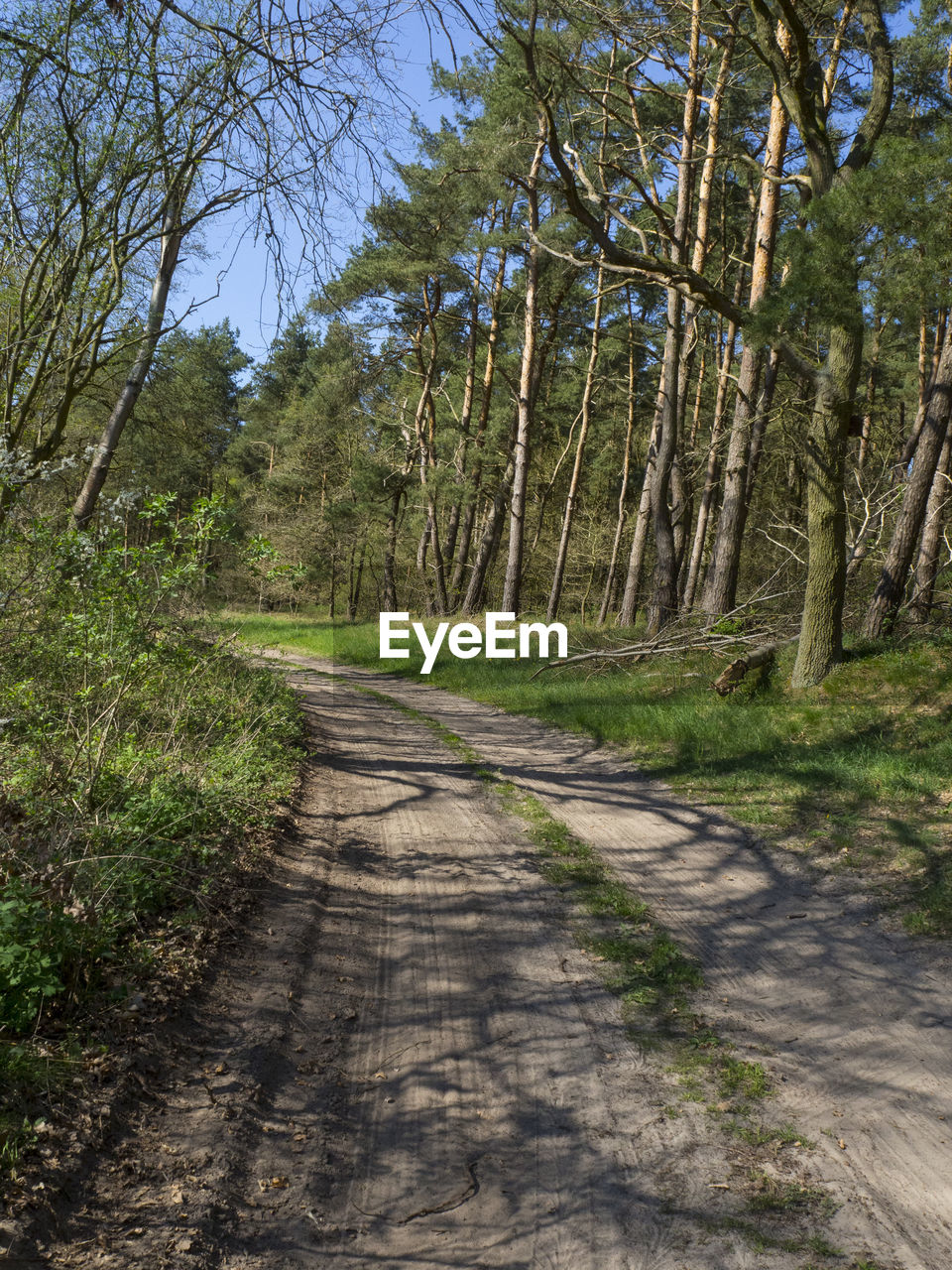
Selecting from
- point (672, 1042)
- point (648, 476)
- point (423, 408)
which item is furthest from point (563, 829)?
point (423, 408)

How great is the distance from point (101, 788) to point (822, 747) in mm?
6640

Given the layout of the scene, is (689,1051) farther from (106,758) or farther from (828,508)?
(828,508)

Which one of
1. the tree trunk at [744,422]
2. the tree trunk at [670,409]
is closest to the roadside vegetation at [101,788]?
the tree trunk at [744,422]

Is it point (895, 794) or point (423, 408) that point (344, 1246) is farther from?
point (423, 408)

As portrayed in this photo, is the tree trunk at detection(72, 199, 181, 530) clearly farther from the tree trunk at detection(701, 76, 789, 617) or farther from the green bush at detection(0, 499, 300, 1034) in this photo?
the tree trunk at detection(701, 76, 789, 617)

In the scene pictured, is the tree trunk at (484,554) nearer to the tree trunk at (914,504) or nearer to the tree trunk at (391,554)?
the tree trunk at (391,554)

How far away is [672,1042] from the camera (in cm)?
393

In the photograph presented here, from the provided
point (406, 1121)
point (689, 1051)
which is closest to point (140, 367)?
point (406, 1121)

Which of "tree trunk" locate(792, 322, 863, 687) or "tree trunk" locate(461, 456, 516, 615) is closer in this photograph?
"tree trunk" locate(792, 322, 863, 687)

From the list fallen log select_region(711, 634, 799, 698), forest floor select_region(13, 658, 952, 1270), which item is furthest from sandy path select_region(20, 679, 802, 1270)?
fallen log select_region(711, 634, 799, 698)

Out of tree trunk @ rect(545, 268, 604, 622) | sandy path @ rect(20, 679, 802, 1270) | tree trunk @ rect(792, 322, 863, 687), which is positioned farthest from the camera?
tree trunk @ rect(545, 268, 604, 622)

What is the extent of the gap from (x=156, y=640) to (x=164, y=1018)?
374cm

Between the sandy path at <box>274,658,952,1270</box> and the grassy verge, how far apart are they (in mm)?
434

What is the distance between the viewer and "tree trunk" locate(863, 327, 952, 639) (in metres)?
10.6
